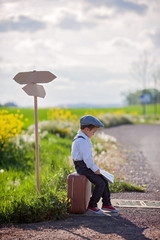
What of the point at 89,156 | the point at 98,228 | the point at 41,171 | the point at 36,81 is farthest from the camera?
the point at 41,171

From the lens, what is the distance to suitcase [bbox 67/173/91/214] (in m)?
4.58

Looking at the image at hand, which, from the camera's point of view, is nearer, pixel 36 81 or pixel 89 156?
pixel 89 156

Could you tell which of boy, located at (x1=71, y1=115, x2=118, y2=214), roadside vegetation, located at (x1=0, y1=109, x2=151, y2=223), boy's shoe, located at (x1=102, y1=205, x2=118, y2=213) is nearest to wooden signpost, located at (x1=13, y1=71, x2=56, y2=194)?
roadside vegetation, located at (x1=0, y1=109, x2=151, y2=223)

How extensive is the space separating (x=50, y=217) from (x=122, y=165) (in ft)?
14.0

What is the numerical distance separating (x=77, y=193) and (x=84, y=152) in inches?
25.3

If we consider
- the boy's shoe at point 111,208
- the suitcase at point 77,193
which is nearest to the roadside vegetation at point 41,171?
the suitcase at point 77,193

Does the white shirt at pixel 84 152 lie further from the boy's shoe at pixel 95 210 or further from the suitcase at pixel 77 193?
the boy's shoe at pixel 95 210

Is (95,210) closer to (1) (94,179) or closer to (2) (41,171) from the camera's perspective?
(1) (94,179)

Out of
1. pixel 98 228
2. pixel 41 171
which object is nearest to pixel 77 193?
pixel 98 228

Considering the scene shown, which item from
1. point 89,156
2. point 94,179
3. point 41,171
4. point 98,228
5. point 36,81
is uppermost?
point 36,81

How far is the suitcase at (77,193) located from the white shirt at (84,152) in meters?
0.23

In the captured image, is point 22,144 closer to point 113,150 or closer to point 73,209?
point 113,150

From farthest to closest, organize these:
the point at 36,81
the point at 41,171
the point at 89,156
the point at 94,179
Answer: the point at 41,171 → the point at 36,81 → the point at 94,179 → the point at 89,156

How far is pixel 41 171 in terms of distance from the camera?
7293mm
